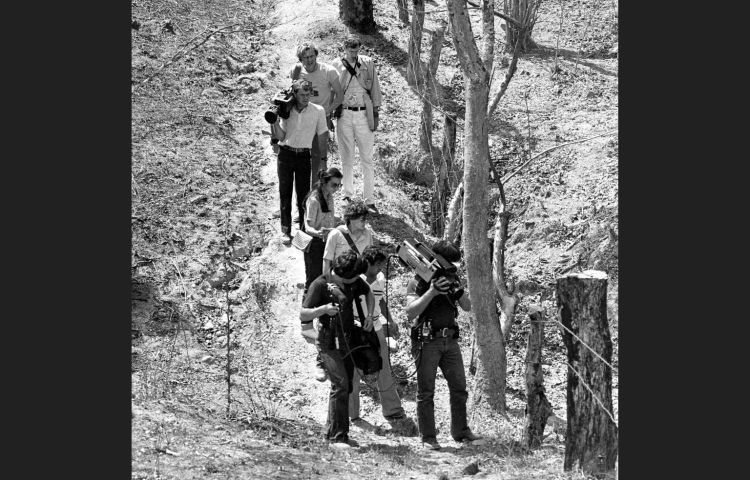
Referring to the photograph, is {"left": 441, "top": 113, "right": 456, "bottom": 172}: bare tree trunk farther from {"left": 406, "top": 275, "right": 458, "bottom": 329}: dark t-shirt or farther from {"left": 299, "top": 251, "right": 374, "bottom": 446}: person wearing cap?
{"left": 299, "top": 251, "right": 374, "bottom": 446}: person wearing cap

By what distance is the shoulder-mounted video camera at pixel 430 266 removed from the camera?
30.3 ft

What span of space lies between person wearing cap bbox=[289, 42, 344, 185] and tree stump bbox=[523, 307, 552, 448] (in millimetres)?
3952

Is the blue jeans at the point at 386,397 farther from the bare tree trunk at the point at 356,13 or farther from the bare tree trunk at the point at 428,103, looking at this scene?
the bare tree trunk at the point at 356,13

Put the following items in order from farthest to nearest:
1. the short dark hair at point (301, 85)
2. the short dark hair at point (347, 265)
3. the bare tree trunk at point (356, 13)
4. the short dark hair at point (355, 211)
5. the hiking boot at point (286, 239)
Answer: the bare tree trunk at point (356, 13) < the hiking boot at point (286, 239) < the short dark hair at point (301, 85) < the short dark hair at point (355, 211) < the short dark hair at point (347, 265)

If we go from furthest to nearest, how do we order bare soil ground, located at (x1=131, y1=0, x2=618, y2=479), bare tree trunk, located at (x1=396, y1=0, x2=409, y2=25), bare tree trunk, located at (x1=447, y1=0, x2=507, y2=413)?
bare tree trunk, located at (x1=396, y1=0, x2=409, y2=25) < bare tree trunk, located at (x1=447, y1=0, x2=507, y2=413) < bare soil ground, located at (x1=131, y1=0, x2=618, y2=479)

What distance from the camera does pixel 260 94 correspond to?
17.0 m

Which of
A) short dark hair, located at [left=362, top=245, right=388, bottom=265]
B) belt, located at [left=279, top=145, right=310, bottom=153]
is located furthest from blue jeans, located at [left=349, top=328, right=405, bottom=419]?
belt, located at [left=279, top=145, right=310, bottom=153]

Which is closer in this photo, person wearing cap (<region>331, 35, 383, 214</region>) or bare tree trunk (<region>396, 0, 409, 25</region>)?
person wearing cap (<region>331, 35, 383, 214</region>)

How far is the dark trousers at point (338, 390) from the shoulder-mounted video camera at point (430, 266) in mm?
939

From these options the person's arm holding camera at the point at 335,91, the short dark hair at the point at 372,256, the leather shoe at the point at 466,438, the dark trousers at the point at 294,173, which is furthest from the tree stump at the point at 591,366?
the person's arm holding camera at the point at 335,91

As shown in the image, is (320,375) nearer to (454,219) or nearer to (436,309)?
(436,309)

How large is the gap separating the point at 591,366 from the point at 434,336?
140cm

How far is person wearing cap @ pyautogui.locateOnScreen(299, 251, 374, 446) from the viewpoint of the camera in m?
9.12

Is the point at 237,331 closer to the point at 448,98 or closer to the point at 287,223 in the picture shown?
the point at 287,223
